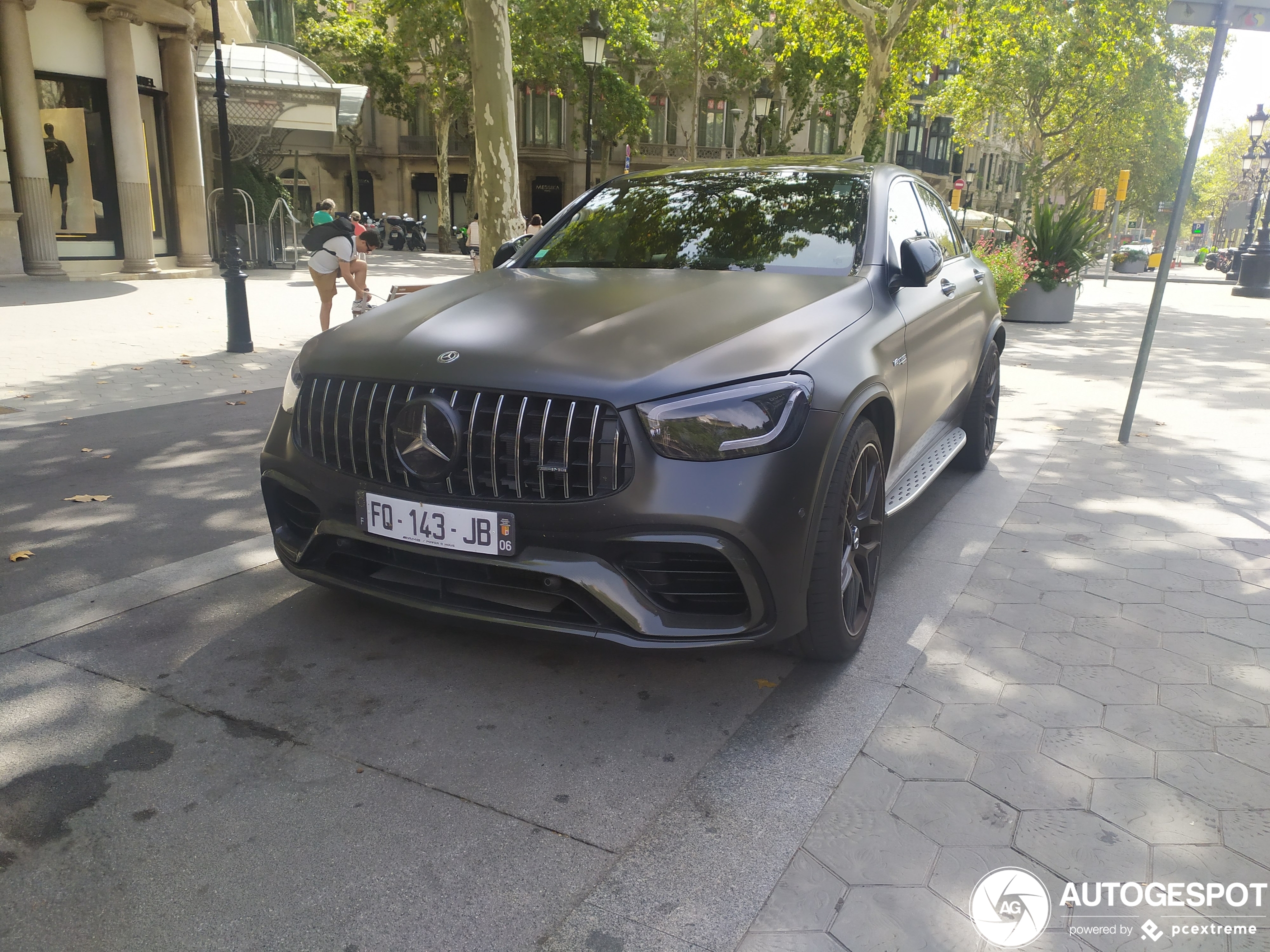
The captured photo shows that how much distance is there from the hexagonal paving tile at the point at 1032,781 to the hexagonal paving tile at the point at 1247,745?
0.52 m

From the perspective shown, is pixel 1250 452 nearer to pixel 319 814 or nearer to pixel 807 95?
pixel 319 814

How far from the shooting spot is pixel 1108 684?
3.27 m

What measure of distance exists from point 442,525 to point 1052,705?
6.52ft

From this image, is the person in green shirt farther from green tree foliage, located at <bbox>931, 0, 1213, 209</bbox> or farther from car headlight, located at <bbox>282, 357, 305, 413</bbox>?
green tree foliage, located at <bbox>931, 0, 1213, 209</bbox>

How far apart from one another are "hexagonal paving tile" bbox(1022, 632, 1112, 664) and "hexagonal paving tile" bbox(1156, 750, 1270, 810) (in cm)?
62

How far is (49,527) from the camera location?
179 inches

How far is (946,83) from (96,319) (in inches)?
1348

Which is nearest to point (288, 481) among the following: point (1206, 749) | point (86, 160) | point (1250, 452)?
point (1206, 749)

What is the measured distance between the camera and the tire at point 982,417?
5680mm

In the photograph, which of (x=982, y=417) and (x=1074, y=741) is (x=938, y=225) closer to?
(x=982, y=417)

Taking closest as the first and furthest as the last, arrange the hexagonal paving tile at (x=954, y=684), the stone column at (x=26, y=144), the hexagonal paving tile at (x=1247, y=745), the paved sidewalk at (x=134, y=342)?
1. the hexagonal paving tile at (x=1247, y=745)
2. the hexagonal paving tile at (x=954, y=684)
3. the paved sidewalk at (x=134, y=342)
4. the stone column at (x=26, y=144)

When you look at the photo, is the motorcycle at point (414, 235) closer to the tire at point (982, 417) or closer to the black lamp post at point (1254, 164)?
the black lamp post at point (1254, 164)

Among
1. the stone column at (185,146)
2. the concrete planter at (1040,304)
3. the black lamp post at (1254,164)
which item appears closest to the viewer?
the concrete planter at (1040,304)

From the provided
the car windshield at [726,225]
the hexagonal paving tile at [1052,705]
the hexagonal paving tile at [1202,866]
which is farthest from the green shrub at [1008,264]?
the hexagonal paving tile at [1202,866]
